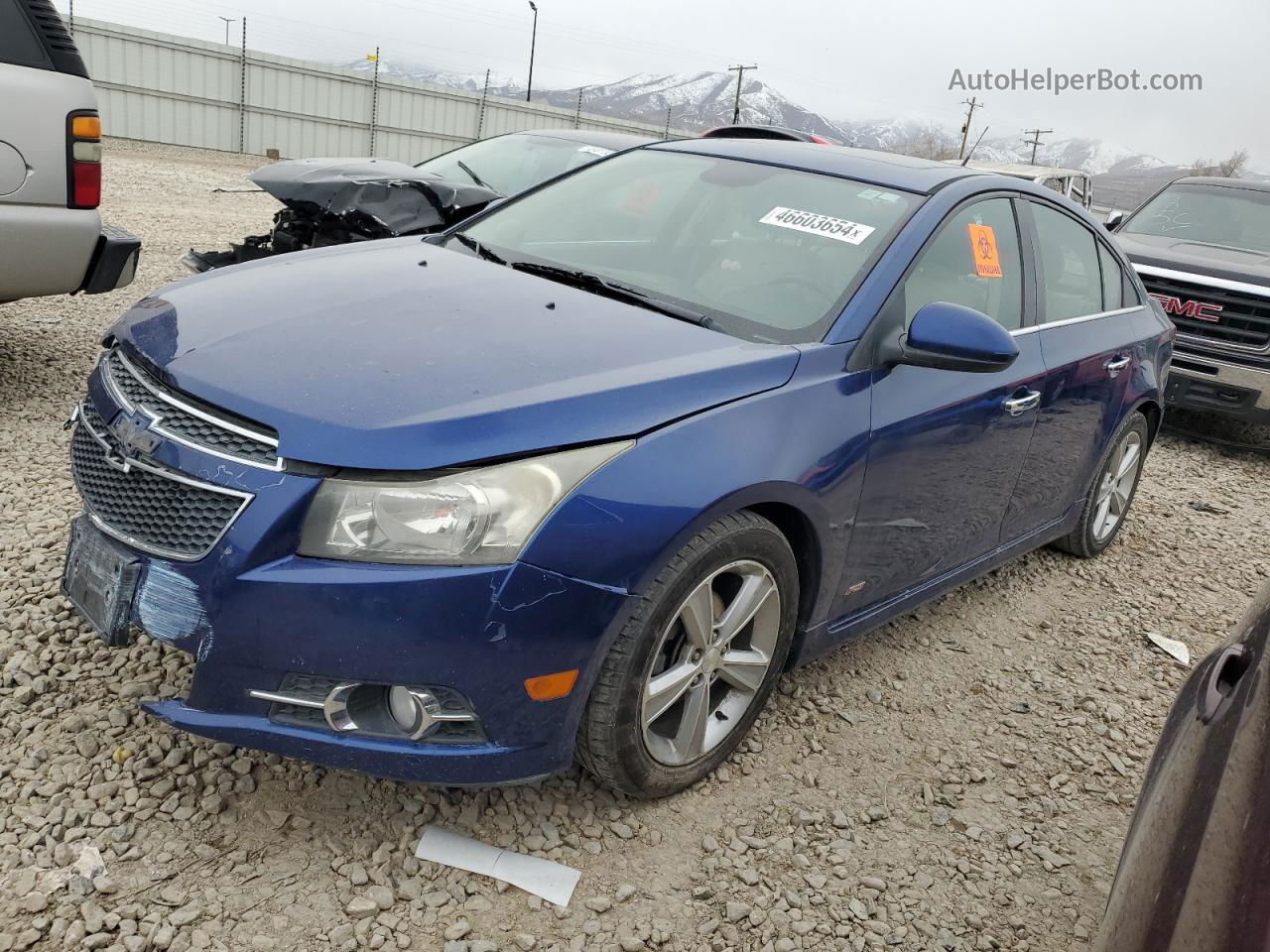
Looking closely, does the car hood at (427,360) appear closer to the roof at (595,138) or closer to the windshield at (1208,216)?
the roof at (595,138)

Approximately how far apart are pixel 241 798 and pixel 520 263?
1696mm

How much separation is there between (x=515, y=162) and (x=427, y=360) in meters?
5.57

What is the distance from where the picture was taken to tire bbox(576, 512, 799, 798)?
2.27 metres

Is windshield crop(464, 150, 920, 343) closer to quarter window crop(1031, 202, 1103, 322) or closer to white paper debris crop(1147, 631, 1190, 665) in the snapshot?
quarter window crop(1031, 202, 1103, 322)

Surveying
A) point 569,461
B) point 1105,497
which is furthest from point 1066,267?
point 569,461

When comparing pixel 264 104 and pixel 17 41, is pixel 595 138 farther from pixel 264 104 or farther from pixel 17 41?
pixel 264 104

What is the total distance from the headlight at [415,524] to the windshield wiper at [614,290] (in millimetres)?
956

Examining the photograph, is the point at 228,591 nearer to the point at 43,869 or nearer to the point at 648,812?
the point at 43,869

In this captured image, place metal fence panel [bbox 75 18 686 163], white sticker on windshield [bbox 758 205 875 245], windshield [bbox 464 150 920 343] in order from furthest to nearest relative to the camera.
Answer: metal fence panel [bbox 75 18 686 163]
white sticker on windshield [bbox 758 205 875 245]
windshield [bbox 464 150 920 343]

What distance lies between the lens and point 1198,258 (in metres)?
7.52

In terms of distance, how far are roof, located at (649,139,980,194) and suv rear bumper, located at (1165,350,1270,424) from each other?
14.2ft

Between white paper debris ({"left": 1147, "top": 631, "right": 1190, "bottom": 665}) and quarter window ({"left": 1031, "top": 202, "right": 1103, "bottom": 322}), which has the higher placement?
quarter window ({"left": 1031, "top": 202, "right": 1103, "bottom": 322})

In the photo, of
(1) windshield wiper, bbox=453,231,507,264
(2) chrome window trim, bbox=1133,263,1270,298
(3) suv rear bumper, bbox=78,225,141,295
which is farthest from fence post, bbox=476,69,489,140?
(1) windshield wiper, bbox=453,231,507,264

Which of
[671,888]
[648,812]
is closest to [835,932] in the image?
[671,888]
